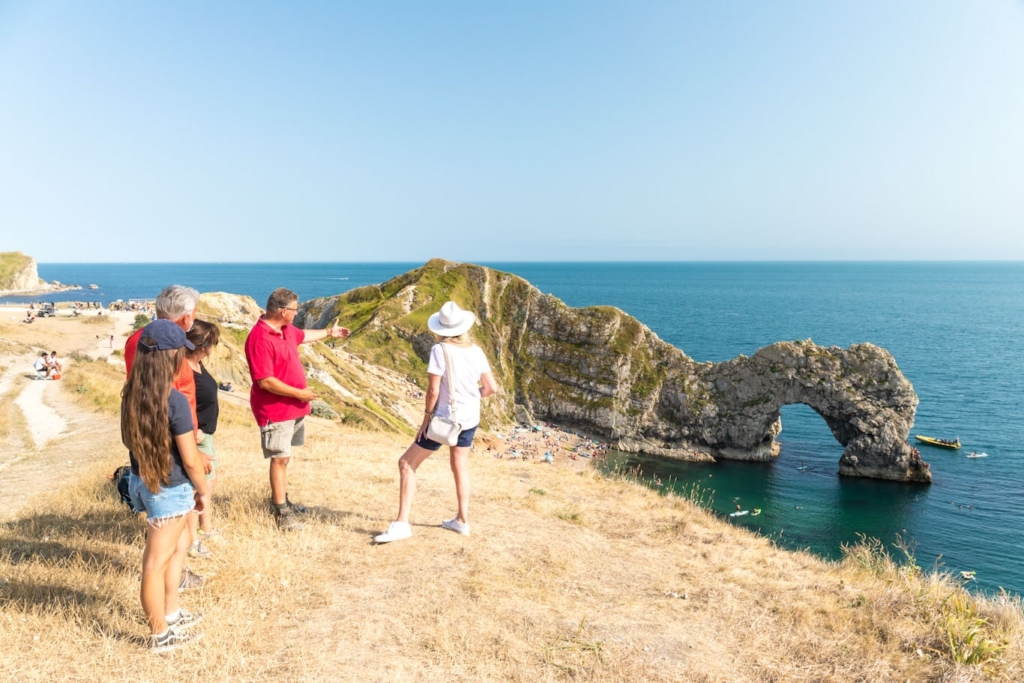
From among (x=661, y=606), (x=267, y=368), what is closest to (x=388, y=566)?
(x=267, y=368)

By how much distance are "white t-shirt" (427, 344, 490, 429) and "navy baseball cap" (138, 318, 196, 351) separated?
9.96ft

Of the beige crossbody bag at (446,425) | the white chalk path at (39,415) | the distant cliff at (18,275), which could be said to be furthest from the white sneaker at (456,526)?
the distant cliff at (18,275)

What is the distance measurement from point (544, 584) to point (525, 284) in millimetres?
60304

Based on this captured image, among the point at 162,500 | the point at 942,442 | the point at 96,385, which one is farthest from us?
the point at 942,442

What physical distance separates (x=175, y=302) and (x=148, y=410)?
1407mm

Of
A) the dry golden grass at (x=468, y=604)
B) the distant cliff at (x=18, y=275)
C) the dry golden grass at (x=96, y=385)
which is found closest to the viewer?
the dry golden grass at (x=468, y=604)

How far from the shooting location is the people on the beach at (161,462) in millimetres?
4449

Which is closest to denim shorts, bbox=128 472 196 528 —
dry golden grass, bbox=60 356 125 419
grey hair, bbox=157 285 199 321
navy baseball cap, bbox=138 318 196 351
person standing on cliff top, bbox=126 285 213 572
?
person standing on cliff top, bbox=126 285 213 572

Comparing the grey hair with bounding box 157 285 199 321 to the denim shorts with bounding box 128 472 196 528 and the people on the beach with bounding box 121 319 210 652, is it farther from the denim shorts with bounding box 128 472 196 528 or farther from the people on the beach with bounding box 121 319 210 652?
the denim shorts with bounding box 128 472 196 528

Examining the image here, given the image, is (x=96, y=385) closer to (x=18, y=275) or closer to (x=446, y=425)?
(x=446, y=425)

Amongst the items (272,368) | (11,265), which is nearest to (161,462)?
(272,368)

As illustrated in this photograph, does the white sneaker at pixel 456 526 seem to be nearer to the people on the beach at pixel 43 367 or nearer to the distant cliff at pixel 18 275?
the people on the beach at pixel 43 367

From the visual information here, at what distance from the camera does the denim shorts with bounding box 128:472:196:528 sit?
184 inches

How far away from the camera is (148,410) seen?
14.6 ft
